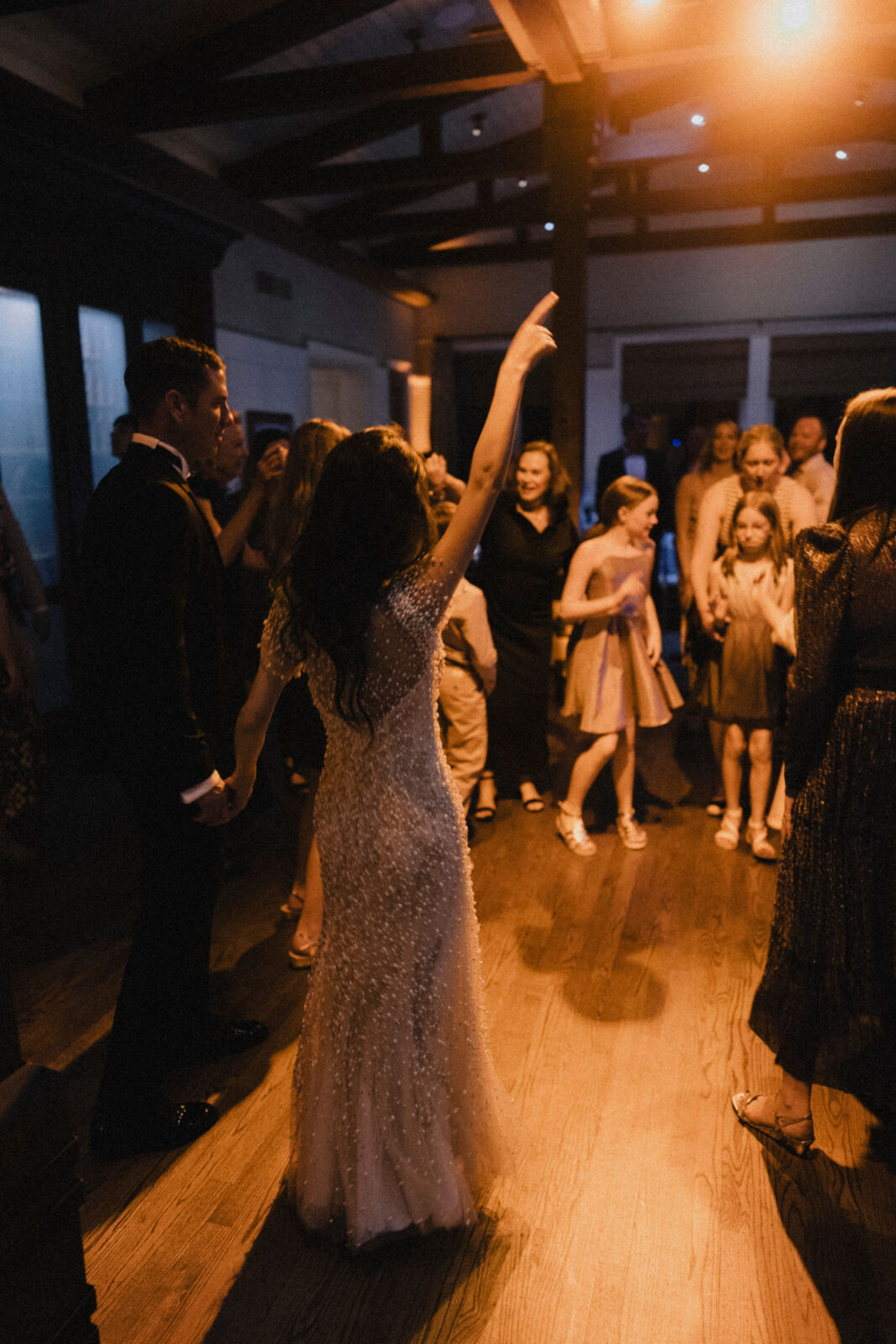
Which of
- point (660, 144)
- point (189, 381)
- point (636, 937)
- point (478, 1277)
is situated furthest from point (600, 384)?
point (478, 1277)

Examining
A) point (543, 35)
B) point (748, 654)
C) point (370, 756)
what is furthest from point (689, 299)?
point (370, 756)

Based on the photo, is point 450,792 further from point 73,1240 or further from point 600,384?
point 600,384

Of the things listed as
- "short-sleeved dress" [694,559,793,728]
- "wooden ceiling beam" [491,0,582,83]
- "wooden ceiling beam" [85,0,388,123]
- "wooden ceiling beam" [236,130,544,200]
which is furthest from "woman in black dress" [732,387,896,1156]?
"wooden ceiling beam" [236,130,544,200]

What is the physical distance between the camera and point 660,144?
8562 millimetres

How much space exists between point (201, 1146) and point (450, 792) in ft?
3.12

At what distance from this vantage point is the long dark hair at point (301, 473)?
235cm

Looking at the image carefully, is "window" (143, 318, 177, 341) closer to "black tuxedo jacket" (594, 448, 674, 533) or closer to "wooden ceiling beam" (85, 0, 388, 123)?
"wooden ceiling beam" (85, 0, 388, 123)

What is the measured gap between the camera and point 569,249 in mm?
4590

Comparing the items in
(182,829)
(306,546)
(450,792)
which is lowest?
(182,829)

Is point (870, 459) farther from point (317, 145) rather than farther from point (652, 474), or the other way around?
point (317, 145)

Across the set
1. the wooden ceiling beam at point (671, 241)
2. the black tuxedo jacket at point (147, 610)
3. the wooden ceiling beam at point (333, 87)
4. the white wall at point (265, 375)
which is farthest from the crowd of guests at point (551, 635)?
the wooden ceiling beam at point (671, 241)

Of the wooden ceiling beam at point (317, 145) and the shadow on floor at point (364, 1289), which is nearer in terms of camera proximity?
the shadow on floor at point (364, 1289)

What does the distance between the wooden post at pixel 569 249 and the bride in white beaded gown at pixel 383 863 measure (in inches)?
123

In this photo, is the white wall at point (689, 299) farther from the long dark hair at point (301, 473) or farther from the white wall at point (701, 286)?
the long dark hair at point (301, 473)
